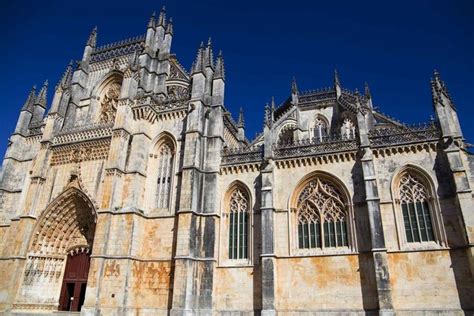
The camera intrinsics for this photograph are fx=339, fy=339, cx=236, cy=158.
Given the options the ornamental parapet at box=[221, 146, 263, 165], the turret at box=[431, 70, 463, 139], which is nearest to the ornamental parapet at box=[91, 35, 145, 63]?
the ornamental parapet at box=[221, 146, 263, 165]

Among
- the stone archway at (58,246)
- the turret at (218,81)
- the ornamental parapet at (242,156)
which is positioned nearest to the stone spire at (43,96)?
the stone archway at (58,246)

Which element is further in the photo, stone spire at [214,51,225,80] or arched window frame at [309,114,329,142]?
arched window frame at [309,114,329,142]

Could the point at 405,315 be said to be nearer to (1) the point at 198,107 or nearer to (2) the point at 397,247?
(2) the point at 397,247

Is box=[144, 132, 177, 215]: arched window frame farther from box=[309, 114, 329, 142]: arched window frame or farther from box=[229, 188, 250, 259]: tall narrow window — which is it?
box=[309, 114, 329, 142]: arched window frame

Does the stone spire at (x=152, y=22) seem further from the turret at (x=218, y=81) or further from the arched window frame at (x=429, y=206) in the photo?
the arched window frame at (x=429, y=206)

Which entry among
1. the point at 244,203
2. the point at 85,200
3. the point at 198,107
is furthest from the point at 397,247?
the point at 85,200

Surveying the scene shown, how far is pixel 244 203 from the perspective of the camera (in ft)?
61.0

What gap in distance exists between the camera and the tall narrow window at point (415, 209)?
15125mm

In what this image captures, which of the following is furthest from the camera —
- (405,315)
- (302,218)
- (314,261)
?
(302,218)

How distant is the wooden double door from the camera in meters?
19.8

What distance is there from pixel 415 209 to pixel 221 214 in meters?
9.60

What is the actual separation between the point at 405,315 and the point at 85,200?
17548 mm

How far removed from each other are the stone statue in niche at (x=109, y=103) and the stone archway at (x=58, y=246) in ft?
19.6

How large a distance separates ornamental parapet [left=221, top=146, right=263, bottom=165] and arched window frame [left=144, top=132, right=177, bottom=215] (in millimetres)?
3091
